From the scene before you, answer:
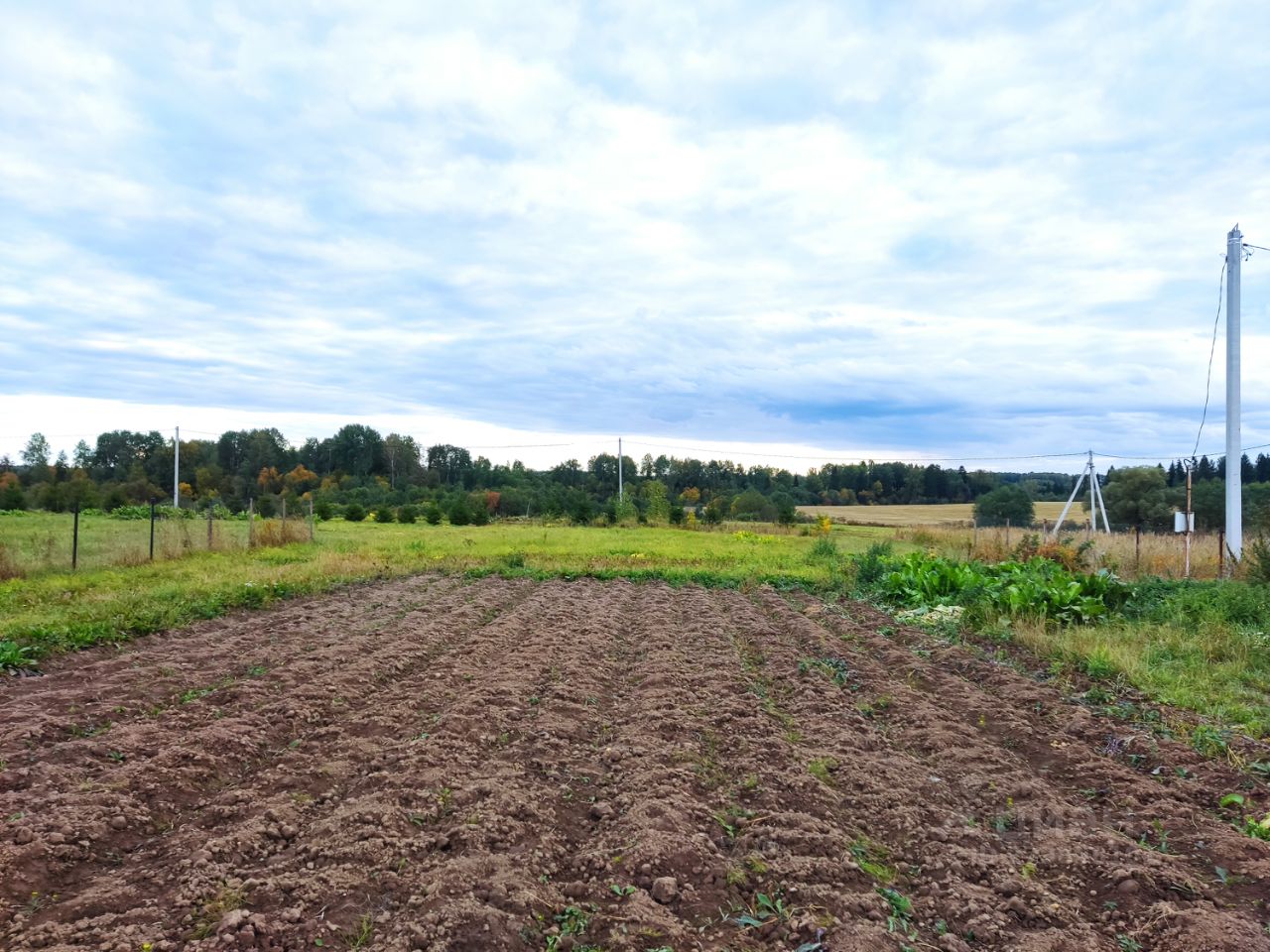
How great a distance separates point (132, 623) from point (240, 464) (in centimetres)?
5635

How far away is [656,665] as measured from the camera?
26.3ft

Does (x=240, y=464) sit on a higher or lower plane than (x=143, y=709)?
higher

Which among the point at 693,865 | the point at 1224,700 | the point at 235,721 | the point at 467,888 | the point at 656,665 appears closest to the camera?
the point at 467,888

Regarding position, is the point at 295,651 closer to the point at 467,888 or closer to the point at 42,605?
the point at 42,605

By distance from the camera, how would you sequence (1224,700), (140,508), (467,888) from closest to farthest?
(467,888) < (1224,700) < (140,508)

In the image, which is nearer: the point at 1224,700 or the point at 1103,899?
the point at 1103,899

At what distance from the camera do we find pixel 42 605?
10.5m

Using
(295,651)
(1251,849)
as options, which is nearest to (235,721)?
(295,651)

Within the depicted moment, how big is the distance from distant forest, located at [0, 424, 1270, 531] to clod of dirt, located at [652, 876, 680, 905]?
1260 inches

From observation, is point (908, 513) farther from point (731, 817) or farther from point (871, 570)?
point (731, 817)

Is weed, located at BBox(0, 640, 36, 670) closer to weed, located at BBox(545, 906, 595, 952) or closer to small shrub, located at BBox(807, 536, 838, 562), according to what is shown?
weed, located at BBox(545, 906, 595, 952)

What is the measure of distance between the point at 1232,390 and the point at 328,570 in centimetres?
1844

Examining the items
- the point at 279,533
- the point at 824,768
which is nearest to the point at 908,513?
the point at 279,533

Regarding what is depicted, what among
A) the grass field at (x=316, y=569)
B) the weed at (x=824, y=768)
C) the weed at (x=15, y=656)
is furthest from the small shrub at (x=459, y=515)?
the weed at (x=824, y=768)
